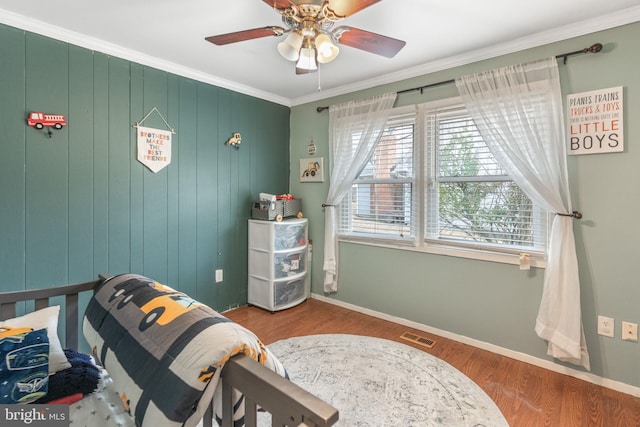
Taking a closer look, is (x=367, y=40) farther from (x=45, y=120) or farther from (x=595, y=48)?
(x=45, y=120)

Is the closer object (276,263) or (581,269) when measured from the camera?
(581,269)

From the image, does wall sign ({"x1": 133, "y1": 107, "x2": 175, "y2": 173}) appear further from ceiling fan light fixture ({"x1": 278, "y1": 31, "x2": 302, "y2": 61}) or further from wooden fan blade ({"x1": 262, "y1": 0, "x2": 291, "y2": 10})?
wooden fan blade ({"x1": 262, "y1": 0, "x2": 291, "y2": 10})

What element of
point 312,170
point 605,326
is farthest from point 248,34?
point 605,326

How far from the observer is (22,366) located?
114cm

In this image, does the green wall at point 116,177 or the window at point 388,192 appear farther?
the window at point 388,192

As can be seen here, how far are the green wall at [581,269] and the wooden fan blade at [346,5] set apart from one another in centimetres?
155

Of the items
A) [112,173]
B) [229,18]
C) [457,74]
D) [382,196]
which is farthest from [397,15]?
[112,173]

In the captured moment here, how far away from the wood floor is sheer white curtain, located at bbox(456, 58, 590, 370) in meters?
0.20

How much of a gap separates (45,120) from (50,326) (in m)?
1.47

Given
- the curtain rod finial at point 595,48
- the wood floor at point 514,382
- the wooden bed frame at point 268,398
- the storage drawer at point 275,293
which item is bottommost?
the wood floor at point 514,382

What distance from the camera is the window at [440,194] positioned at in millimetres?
2400

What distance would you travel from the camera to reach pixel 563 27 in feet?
6.86

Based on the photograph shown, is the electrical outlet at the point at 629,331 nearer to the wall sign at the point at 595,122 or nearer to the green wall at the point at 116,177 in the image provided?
the wall sign at the point at 595,122

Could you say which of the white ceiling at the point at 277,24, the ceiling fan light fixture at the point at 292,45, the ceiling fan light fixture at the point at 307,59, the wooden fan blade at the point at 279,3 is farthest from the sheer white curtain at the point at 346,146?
the wooden fan blade at the point at 279,3
